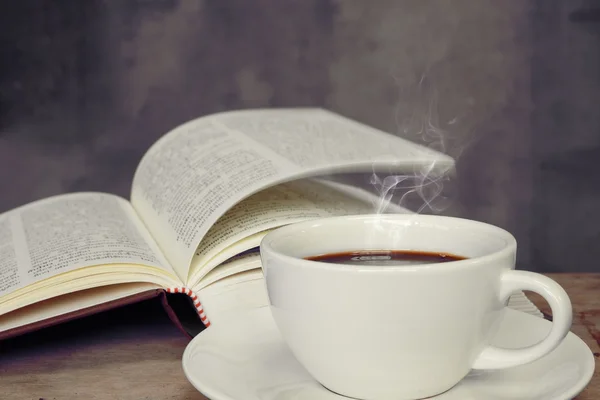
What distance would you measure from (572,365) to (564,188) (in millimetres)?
1775

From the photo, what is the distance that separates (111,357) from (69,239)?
23 cm

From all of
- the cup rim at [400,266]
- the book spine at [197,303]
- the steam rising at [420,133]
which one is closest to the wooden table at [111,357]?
the book spine at [197,303]

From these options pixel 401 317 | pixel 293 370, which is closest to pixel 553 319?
pixel 401 317

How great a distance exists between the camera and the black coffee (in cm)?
69

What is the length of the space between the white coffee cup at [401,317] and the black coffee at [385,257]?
47mm

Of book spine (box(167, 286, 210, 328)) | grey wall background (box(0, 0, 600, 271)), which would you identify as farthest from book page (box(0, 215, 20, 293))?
grey wall background (box(0, 0, 600, 271))

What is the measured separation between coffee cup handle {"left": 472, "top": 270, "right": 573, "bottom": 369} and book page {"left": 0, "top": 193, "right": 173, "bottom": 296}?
414mm

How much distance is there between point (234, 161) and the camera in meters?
1.07

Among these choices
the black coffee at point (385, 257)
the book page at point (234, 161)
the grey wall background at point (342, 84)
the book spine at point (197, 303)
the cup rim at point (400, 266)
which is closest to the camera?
the cup rim at point (400, 266)

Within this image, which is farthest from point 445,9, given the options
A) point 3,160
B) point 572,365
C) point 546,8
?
point 572,365

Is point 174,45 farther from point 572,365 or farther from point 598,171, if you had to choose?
point 572,365

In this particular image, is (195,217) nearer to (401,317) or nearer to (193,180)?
(193,180)

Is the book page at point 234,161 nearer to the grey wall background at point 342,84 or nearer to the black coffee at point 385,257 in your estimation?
the black coffee at point 385,257

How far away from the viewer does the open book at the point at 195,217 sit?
869 millimetres
